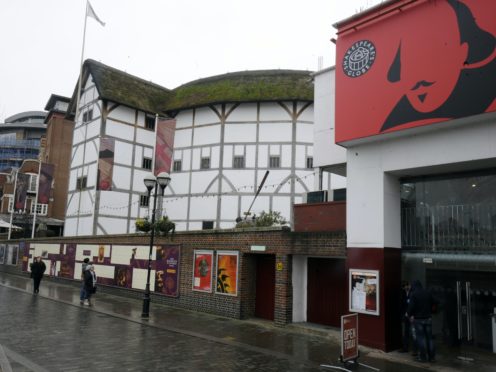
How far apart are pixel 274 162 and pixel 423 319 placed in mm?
18959

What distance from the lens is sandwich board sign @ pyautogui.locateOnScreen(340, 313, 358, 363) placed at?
28.5ft

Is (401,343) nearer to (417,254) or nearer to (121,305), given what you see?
(417,254)

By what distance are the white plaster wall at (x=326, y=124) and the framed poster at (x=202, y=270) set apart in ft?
16.8

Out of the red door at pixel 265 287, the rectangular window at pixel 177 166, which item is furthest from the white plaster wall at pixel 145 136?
the red door at pixel 265 287

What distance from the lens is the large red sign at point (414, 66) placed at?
9148 millimetres

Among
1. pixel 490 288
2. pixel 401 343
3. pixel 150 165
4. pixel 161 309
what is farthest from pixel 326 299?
pixel 150 165

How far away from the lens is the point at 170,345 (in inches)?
405

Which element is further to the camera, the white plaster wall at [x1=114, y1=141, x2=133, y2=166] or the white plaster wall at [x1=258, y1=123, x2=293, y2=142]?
the white plaster wall at [x1=114, y1=141, x2=133, y2=166]

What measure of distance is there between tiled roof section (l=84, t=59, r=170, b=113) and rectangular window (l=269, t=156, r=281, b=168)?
9.79 m

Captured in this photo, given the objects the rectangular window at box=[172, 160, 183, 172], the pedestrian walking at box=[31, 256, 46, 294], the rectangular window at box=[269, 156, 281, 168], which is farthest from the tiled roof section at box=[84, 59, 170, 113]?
the pedestrian walking at box=[31, 256, 46, 294]

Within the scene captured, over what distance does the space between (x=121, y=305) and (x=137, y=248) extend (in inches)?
112

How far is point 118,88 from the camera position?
1238 inches

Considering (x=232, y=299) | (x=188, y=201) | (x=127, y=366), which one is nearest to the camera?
(x=127, y=366)

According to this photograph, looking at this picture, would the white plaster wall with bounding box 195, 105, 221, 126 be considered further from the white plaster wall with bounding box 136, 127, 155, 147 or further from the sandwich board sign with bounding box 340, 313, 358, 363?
the sandwich board sign with bounding box 340, 313, 358, 363
